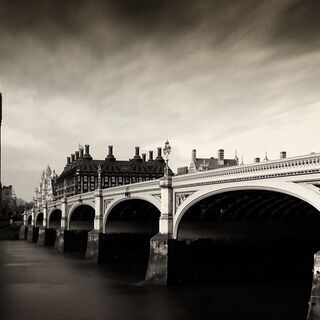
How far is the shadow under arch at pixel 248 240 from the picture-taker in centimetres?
2633

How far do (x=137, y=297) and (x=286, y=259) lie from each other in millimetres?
9564

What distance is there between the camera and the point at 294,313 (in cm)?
2055

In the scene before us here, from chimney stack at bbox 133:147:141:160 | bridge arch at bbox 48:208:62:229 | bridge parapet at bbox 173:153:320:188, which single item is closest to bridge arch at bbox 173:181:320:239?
bridge parapet at bbox 173:153:320:188

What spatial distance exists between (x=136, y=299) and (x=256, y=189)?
25.8ft

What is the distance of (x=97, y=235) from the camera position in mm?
39438

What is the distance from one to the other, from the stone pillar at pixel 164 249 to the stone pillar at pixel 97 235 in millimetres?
13148

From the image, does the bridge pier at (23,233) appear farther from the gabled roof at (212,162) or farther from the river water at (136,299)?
the river water at (136,299)

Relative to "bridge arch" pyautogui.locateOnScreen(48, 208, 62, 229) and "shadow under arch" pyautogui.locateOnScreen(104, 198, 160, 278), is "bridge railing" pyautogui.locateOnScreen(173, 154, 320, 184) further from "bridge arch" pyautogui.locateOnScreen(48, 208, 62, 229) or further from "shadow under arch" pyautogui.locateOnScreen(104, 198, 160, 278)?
"bridge arch" pyautogui.locateOnScreen(48, 208, 62, 229)

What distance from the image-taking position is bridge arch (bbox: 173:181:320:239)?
17.3 meters

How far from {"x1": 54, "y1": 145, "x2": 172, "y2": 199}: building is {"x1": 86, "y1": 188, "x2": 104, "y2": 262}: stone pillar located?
49.5 meters

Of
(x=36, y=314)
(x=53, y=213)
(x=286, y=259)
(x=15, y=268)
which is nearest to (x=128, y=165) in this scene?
(x=53, y=213)

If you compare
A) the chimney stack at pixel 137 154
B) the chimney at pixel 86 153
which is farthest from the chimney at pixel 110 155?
the chimney stack at pixel 137 154

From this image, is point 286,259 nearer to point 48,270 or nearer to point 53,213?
point 48,270

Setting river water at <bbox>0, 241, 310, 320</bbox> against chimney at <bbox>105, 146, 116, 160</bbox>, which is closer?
river water at <bbox>0, 241, 310, 320</bbox>
